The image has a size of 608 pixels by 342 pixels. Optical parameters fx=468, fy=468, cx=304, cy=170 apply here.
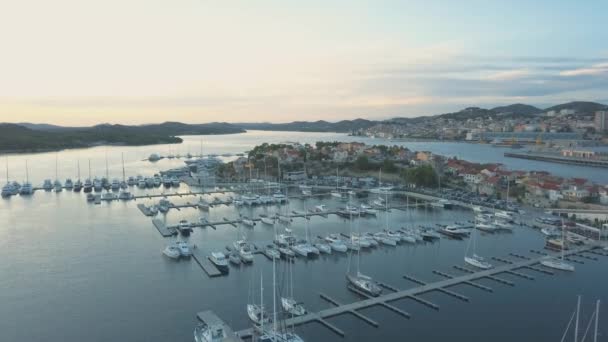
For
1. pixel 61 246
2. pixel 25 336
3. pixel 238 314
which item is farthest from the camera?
pixel 61 246

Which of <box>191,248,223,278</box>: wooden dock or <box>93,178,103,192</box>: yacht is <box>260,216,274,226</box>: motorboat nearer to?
<box>191,248,223,278</box>: wooden dock

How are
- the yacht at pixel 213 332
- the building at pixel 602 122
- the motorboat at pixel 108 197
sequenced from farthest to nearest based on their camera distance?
the building at pixel 602 122
the motorboat at pixel 108 197
the yacht at pixel 213 332

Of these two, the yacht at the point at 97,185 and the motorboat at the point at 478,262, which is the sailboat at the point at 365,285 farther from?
the yacht at the point at 97,185

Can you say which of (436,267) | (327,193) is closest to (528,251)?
(436,267)

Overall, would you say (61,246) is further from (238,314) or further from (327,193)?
(327,193)

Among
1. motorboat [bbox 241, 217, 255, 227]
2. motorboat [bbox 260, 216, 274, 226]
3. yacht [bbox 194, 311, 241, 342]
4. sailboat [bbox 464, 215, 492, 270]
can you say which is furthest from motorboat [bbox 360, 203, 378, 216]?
yacht [bbox 194, 311, 241, 342]

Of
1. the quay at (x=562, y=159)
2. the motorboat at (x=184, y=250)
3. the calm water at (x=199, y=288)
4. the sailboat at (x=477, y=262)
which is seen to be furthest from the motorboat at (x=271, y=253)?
the quay at (x=562, y=159)
